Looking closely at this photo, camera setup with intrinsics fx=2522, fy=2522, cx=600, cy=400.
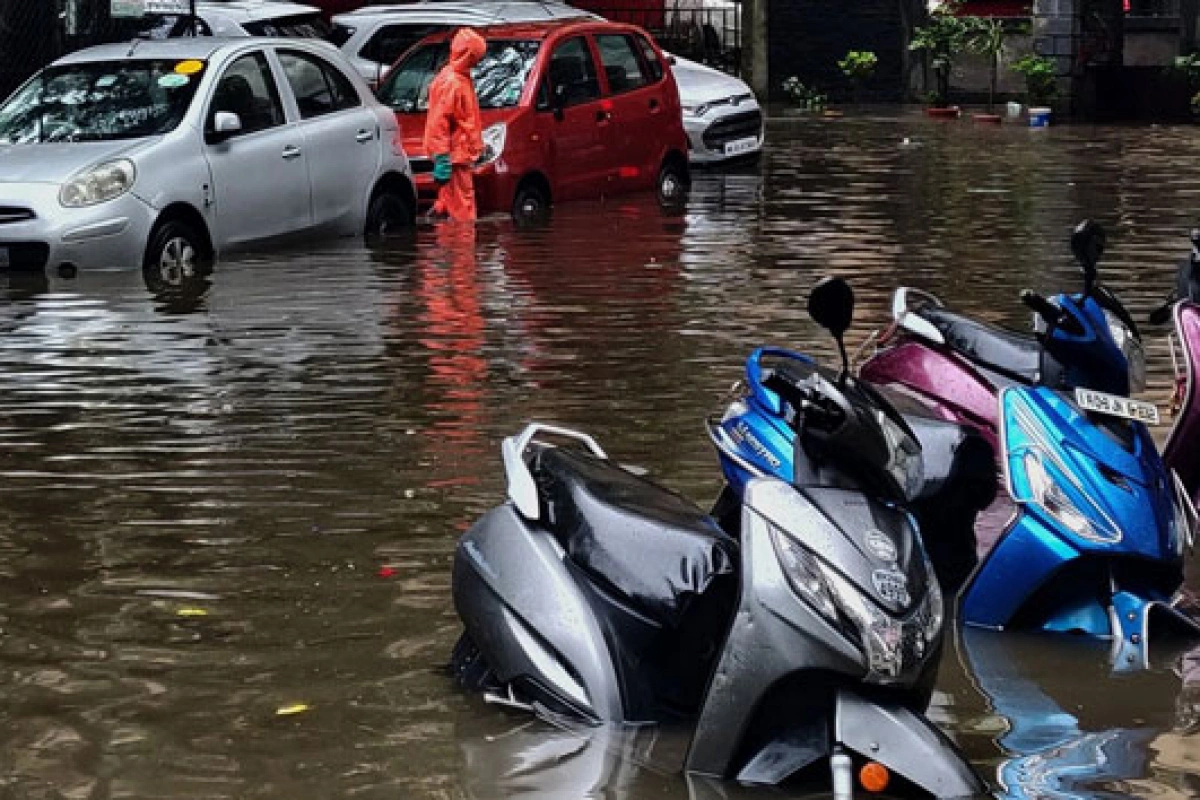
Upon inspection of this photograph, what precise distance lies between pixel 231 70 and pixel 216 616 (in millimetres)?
10027

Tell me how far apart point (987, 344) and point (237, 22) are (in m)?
18.4

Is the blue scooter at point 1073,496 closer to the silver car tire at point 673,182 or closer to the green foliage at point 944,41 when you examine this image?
the silver car tire at point 673,182

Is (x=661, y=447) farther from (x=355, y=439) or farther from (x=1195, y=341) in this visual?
(x=1195, y=341)

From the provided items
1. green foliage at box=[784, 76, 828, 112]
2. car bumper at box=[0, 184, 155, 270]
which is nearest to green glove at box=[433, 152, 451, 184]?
car bumper at box=[0, 184, 155, 270]

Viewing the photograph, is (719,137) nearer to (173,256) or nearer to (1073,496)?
(173,256)

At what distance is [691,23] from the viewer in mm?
39562

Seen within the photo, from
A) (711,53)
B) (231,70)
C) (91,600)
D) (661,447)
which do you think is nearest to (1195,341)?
(661,447)

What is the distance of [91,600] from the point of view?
7.27 metres

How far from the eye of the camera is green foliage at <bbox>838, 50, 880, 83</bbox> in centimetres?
4091

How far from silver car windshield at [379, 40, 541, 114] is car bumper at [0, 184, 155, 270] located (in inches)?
185

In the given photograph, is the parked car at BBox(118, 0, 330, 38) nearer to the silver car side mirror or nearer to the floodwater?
the floodwater

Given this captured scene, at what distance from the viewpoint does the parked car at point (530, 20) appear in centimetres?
2442

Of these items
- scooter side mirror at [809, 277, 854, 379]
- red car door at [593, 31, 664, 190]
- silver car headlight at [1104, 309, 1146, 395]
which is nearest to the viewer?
scooter side mirror at [809, 277, 854, 379]

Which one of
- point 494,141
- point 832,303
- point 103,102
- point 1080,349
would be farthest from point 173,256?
point 832,303
